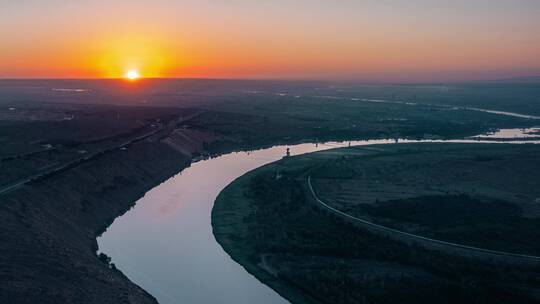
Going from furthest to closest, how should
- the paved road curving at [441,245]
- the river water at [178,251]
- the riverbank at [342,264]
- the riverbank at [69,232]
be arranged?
the paved road curving at [441,245] < the river water at [178,251] < the riverbank at [342,264] < the riverbank at [69,232]

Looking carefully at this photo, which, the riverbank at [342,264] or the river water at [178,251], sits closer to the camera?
the riverbank at [342,264]

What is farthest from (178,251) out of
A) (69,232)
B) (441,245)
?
(441,245)

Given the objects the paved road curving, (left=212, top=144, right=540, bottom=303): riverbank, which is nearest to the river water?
(left=212, top=144, right=540, bottom=303): riverbank

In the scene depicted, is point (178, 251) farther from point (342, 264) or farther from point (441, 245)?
point (441, 245)

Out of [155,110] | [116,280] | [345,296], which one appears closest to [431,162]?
[345,296]

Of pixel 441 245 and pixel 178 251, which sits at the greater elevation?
pixel 441 245

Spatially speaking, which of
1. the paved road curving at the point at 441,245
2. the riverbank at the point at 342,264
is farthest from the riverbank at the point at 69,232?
the paved road curving at the point at 441,245

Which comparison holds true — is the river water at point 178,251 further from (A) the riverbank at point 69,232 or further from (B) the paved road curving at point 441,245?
(B) the paved road curving at point 441,245
